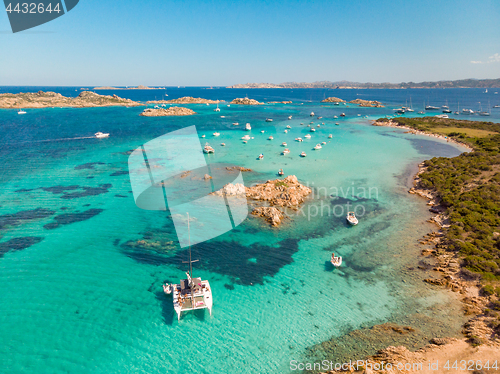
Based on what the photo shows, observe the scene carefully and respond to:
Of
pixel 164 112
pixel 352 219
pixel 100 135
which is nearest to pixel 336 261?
pixel 352 219

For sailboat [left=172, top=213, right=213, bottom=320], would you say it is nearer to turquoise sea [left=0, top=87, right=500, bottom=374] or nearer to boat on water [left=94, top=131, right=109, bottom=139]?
turquoise sea [left=0, top=87, right=500, bottom=374]

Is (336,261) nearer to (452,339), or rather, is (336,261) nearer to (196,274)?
(452,339)

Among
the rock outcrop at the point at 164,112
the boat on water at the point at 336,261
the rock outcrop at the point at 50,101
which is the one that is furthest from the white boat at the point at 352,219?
the rock outcrop at the point at 50,101

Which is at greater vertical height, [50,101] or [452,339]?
[50,101]

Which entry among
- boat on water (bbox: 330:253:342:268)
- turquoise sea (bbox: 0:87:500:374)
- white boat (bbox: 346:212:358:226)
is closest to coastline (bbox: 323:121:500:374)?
turquoise sea (bbox: 0:87:500:374)

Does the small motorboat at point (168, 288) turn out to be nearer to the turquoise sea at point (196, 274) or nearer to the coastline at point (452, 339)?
the turquoise sea at point (196, 274)
